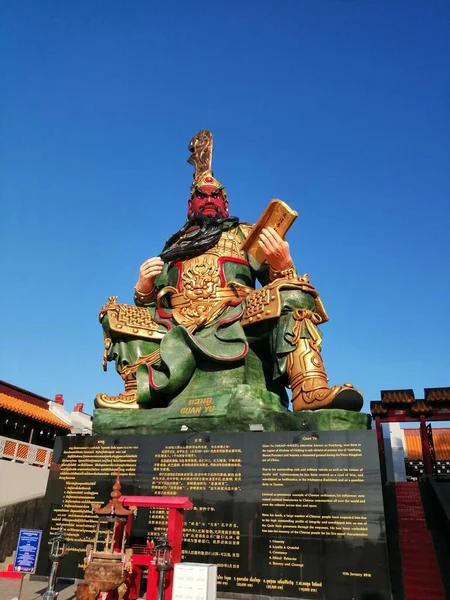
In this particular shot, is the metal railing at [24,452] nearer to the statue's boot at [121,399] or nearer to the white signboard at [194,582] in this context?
the statue's boot at [121,399]

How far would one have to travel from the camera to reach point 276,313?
8.38 m

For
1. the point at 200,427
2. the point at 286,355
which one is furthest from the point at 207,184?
the point at 200,427

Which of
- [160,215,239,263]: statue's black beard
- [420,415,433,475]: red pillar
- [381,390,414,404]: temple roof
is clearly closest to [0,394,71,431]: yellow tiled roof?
[160,215,239,263]: statue's black beard

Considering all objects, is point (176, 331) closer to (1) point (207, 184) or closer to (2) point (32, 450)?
(1) point (207, 184)

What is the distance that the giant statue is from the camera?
26.7 feet

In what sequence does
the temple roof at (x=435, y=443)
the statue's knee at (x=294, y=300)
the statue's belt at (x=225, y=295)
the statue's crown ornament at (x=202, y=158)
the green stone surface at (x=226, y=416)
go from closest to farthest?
1. the green stone surface at (x=226, y=416)
2. the statue's knee at (x=294, y=300)
3. the statue's belt at (x=225, y=295)
4. the statue's crown ornament at (x=202, y=158)
5. the temple roof at (x=435, y=443)

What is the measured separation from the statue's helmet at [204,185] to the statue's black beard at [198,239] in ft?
1.90

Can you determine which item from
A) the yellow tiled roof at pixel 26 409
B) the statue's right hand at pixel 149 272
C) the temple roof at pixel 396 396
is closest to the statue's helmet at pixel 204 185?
the statue's right hand at pixel 149 272

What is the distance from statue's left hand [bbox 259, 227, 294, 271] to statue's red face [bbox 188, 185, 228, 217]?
9.76 feet

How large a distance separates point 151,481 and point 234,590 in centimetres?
194

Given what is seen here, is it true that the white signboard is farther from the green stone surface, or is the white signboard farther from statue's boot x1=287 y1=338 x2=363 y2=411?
statue's boot x1=287 y1=338 x2=363 y2=411

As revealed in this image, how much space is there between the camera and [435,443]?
68.1 feet

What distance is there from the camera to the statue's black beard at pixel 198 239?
10469 millimetres

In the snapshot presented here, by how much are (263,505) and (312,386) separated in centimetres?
192
